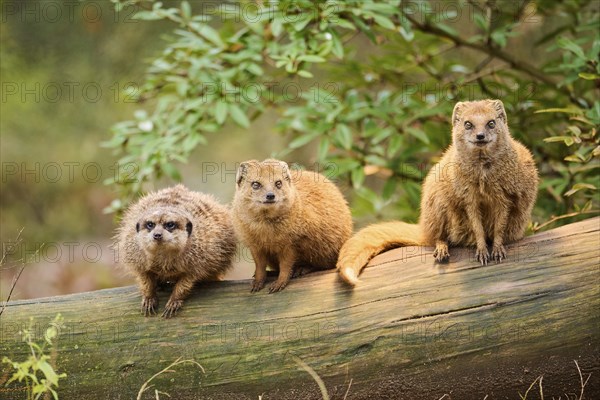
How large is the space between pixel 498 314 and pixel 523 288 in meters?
0.23

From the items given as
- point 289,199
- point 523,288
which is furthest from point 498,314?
point 289,199

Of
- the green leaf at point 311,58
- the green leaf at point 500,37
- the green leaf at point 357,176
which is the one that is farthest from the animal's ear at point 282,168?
the green leaf at point 500,37

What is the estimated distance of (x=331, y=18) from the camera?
5.54m

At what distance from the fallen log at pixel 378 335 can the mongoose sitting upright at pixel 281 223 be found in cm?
24

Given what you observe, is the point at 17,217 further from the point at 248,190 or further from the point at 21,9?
the point at 248,190

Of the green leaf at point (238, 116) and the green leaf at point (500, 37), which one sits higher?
the green leaf at point (500, 37)

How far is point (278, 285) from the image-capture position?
15.7ft

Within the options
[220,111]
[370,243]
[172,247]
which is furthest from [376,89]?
[172,247]

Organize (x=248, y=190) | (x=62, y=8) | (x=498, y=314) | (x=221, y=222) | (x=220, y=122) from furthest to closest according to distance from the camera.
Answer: (x=62, y=8) → (x=220, y=122) → (x=221, y=222) → (x=248, y=190) → (x=498, y=314)

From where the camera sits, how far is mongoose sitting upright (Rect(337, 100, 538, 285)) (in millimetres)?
4527

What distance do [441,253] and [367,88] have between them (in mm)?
3274

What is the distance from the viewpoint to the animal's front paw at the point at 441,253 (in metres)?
4.63

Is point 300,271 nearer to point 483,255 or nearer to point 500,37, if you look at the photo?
point 483,255

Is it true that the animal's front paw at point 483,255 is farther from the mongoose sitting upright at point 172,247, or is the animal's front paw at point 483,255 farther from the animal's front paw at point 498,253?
the mongoose sitting upright at point 172,247
